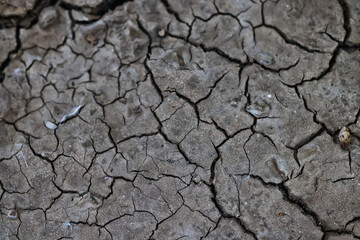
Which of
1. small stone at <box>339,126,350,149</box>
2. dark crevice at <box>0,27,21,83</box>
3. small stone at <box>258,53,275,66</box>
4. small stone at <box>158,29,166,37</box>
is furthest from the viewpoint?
dark crevice at <box>0,27,21,83</box>

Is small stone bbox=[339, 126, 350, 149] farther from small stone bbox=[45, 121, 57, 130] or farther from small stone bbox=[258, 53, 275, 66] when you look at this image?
small stone bbox=[45, 121, 57, 130]

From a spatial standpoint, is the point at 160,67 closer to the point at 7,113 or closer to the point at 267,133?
the point at 267,133

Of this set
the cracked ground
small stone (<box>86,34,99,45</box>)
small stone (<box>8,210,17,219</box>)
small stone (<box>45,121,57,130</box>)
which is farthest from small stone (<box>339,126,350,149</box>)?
small stone (<box>8,210,17,219</box>)

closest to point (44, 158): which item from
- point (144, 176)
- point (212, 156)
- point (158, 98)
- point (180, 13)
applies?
point (144, 176)

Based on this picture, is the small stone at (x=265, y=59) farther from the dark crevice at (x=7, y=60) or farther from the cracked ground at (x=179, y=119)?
the dark crevice at (x=7, y=60)

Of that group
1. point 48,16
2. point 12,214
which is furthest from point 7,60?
point 12,214

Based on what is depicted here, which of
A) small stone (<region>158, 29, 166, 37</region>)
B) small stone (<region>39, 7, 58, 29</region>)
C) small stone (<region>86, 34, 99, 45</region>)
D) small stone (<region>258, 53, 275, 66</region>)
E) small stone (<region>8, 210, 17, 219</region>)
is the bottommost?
small stone (<region>8, 210, 17, 219</region>)

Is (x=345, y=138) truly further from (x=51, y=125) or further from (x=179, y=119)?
(x=51, y=125)
